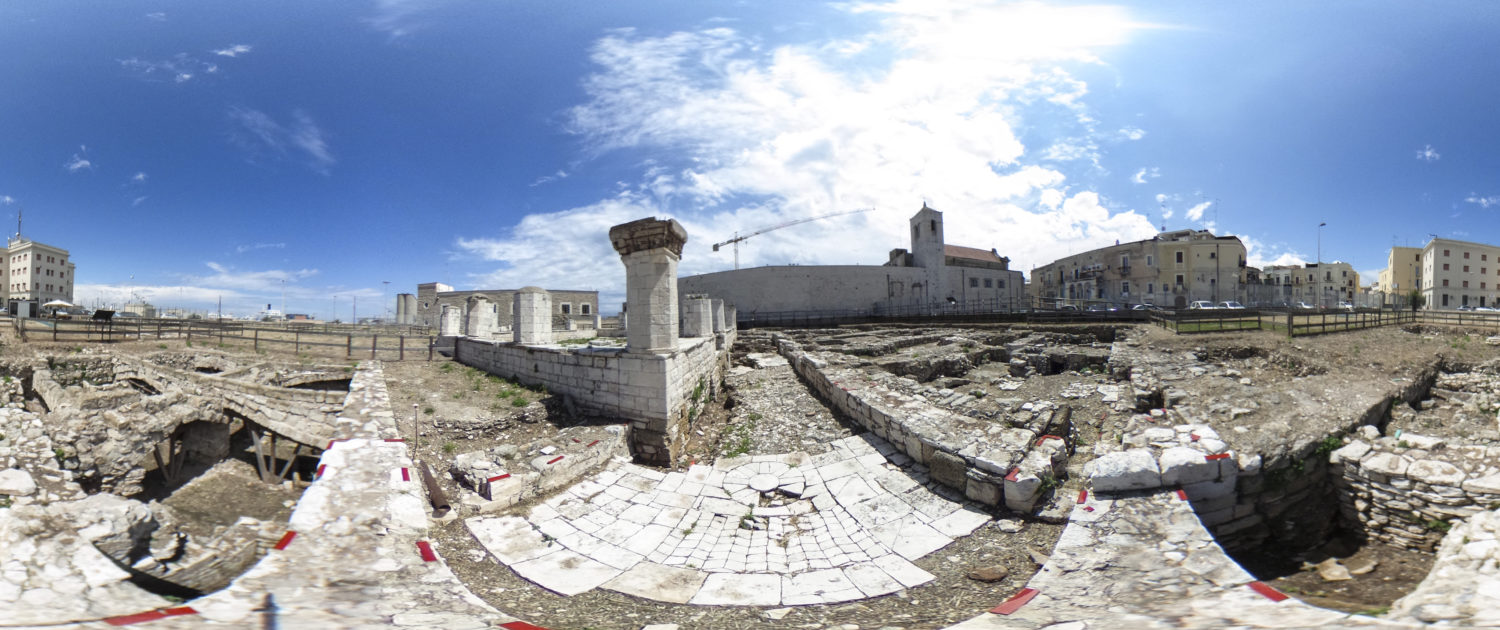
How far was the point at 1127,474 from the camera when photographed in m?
5.00

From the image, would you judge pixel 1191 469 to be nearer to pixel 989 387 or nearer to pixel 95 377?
pixel 989 387

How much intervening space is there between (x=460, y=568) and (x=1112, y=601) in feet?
17.5

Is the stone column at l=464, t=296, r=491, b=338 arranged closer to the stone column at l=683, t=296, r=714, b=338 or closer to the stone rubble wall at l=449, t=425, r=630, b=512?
the stone column at l=683, t=296, r=714, b=338

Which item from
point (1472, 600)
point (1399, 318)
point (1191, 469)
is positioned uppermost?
point (1399, 318)

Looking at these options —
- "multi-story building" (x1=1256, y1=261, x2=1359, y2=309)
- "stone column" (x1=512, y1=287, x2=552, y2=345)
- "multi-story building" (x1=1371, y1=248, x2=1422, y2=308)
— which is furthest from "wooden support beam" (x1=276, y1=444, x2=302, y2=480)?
"multi-story building" (x1=1371, y1=248, x2=1422, y2=308)

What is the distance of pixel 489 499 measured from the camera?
5578 millimetres

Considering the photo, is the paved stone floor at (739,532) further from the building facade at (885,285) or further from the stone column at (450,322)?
the building facade at (885,285)

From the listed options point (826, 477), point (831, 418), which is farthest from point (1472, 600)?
point (831, 418)

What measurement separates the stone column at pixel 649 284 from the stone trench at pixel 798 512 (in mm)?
1728

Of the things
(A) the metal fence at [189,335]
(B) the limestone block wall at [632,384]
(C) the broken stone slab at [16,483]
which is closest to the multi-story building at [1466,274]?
(B) the limestone block wall at [632,384]

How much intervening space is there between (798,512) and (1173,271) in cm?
5299

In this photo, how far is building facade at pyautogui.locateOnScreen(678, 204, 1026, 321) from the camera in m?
41.2

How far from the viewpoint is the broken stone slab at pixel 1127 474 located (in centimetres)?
498

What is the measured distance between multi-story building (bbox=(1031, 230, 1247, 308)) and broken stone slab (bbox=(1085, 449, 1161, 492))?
41342 mm
